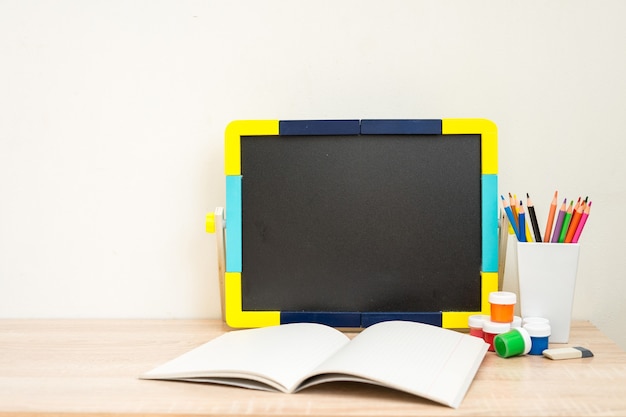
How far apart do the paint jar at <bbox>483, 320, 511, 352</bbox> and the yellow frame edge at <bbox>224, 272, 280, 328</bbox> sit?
11.2 inches

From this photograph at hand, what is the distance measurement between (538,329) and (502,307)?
0.16ft

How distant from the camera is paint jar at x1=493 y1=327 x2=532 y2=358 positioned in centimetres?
74

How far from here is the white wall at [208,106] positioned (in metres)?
0.98

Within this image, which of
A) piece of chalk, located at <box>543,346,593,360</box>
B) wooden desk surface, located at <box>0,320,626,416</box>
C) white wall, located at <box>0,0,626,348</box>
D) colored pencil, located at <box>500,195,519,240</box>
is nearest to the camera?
wooden desk surface, located at <box>0,320,626,416</box>

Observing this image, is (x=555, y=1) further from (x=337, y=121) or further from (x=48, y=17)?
(x=48, y=17)

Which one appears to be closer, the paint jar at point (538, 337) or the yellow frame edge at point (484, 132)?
the paint jar at point (538, 337)

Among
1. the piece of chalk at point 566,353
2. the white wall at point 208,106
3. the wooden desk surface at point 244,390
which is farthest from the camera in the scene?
the white wall at point 208,106

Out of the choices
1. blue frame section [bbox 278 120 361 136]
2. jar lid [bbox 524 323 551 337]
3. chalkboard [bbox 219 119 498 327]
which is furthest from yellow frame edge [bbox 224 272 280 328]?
jar lid [bbox 524 323 551 337]

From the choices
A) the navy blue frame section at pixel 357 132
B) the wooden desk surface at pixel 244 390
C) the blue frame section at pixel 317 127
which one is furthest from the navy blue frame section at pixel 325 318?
the blue frame section at pixel 317 127

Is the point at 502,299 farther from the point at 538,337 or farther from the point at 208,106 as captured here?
the point at 208,106

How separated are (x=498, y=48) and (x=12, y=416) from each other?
2.68 ft

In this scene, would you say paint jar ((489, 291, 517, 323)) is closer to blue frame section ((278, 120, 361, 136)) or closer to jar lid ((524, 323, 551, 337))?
jar lid ((524, 323, 551, 337))

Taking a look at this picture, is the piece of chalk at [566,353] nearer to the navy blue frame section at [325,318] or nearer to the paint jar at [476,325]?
the paint jar at [476,325]

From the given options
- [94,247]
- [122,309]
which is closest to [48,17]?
[94,247]
